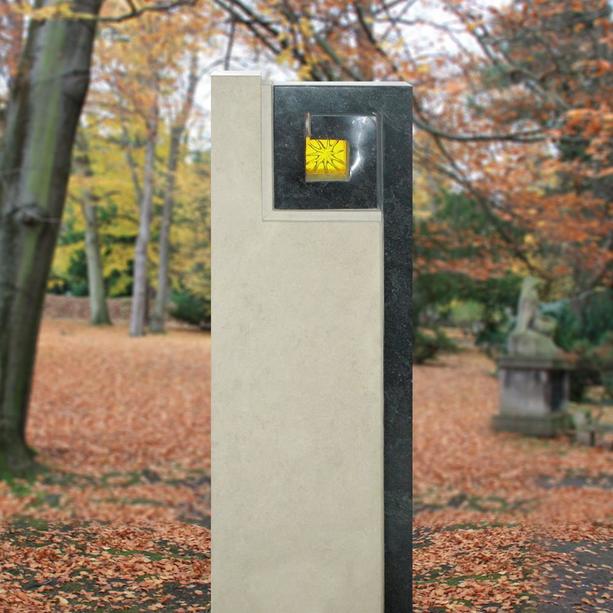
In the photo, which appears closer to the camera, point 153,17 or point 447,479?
point 447,479

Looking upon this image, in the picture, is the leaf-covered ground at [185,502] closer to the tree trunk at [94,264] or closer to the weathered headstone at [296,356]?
the weathered headstone at [296,356]

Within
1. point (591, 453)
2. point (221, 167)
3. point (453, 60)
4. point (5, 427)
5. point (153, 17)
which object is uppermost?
point (153, 17)

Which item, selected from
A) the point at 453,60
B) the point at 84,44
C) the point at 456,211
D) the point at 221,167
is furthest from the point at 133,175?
the point at 221,167

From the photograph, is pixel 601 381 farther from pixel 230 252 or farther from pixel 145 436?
pixel 230 252

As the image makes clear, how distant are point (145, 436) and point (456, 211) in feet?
40.0

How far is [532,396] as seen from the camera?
12016mm

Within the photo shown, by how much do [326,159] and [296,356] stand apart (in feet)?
2.53

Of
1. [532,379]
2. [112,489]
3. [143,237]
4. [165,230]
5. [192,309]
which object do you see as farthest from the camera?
[192,309]

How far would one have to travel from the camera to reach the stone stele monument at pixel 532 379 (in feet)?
39.2

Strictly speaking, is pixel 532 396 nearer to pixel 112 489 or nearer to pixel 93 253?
pixel 112 489

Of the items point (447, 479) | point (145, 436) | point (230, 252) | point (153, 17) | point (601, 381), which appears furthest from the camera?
point (601, 381)

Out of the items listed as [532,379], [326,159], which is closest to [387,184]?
[326,159]

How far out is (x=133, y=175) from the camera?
76.6 feet

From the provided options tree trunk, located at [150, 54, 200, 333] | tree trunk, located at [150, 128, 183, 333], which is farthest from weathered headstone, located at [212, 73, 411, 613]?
tree trunk, located at [150, 128, 183, 333]
